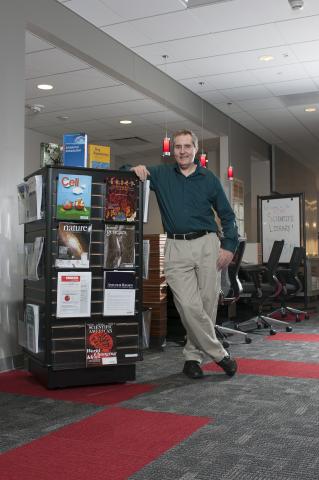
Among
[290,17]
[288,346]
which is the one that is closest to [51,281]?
[288,346]

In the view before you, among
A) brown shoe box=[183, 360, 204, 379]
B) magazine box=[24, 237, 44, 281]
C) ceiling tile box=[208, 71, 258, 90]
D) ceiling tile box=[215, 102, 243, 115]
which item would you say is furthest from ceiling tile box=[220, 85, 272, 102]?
brown shoe box=[183, 360, 204, 379]

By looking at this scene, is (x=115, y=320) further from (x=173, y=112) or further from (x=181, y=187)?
(x=173, y=112)

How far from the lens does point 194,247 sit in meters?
3.61

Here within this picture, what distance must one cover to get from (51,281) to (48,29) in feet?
9.58

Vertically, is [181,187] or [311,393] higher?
[181,187]

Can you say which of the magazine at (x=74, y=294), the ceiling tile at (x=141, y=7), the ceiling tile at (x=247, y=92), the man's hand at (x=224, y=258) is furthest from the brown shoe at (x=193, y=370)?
the ceiling tile at (x=247, y=92)

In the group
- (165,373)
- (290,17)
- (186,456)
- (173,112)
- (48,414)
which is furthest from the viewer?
(173,112)

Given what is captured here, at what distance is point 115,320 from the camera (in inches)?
138

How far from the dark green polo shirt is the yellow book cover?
32cm

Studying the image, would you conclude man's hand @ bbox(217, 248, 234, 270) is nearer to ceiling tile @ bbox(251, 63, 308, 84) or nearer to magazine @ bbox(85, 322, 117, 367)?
magazine @ bbox(85, 322, 117, 367)

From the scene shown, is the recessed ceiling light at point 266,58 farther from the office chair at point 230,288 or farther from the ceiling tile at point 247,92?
the office chair at point 230,288

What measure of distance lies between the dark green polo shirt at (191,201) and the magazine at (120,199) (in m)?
0.23

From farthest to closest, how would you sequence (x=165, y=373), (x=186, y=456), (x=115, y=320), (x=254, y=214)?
(x=254, y=214), (x=165, y=373), (x=115, y=320), (x=186, y=456)

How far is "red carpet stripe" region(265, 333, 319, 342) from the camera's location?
219 inches
